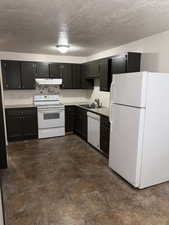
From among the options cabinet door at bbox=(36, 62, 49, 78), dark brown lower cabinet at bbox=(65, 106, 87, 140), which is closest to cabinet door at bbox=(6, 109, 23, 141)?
cabinet door at bbox=(36, 62, 49, 78)

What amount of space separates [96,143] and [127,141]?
4.92 feet

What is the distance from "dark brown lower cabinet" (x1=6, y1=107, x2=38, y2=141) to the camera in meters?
4.57

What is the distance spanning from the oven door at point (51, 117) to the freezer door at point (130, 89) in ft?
8.06

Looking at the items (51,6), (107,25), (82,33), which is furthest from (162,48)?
(51,6)

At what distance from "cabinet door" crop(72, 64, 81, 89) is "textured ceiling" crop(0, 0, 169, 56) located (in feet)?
6.78

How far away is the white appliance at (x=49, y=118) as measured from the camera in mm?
4861

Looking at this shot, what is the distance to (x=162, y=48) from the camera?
3.00 m

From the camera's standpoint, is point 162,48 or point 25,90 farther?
point 25,90

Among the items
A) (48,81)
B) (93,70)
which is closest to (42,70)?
(48,81)

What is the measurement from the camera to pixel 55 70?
5.22m

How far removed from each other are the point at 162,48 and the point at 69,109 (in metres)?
3.15

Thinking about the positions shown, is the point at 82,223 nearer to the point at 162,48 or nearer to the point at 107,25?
the point at 107,25

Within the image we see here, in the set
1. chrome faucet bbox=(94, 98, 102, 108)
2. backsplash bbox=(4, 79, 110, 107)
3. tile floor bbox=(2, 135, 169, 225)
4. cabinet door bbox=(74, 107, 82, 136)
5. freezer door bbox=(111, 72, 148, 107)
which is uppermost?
freezer door bbox=(111, 72, 148, 107)

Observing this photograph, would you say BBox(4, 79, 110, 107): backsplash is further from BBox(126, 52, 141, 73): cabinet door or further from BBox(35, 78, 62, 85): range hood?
BBox(126, 52, 141, 73): cabinet door
